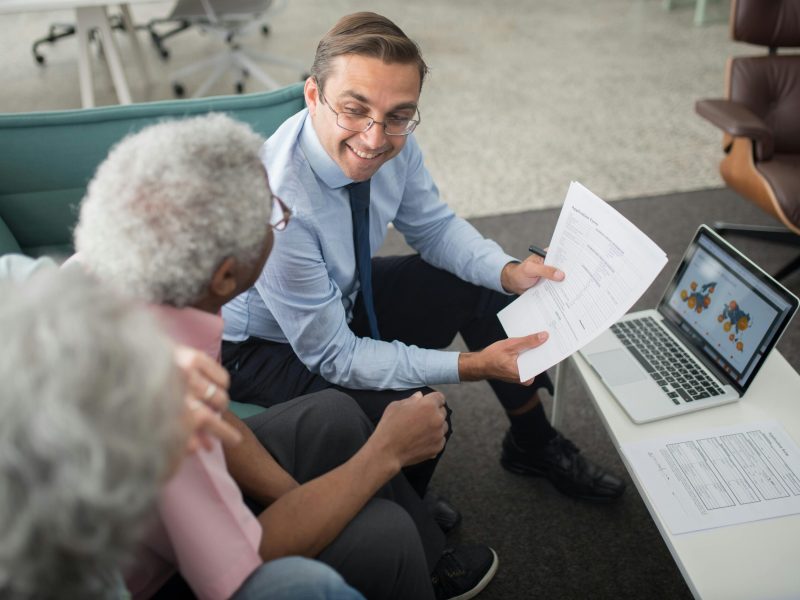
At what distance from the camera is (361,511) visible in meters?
1.04

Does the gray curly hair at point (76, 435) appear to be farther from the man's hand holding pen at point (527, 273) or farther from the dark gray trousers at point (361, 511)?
the man's hand holding pen at point (527, 273)

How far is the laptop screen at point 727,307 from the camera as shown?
1.25 metres

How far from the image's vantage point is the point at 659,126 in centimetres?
332

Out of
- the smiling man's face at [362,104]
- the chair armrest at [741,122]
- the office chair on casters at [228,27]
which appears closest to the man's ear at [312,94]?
the smiling man's face at [362,104]

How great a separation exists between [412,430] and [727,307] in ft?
2.23

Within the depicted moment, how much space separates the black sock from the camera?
5.30 ft

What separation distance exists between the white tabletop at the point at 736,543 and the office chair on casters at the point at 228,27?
9.70 ft

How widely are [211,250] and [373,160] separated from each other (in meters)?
0.51

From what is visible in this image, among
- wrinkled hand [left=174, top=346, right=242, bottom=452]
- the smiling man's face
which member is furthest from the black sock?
wrinkled hand [left=174, top=346, right=242, bottom=452]

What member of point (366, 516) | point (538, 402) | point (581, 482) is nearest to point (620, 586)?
point (581, 482)

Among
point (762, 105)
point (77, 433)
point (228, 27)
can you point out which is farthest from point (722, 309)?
point (228, 27)

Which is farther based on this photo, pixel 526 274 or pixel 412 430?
pixel 526 274

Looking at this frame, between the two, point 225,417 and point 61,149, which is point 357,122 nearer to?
point 225,417

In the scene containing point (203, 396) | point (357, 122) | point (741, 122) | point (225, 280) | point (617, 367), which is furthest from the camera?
point (741, 122)
